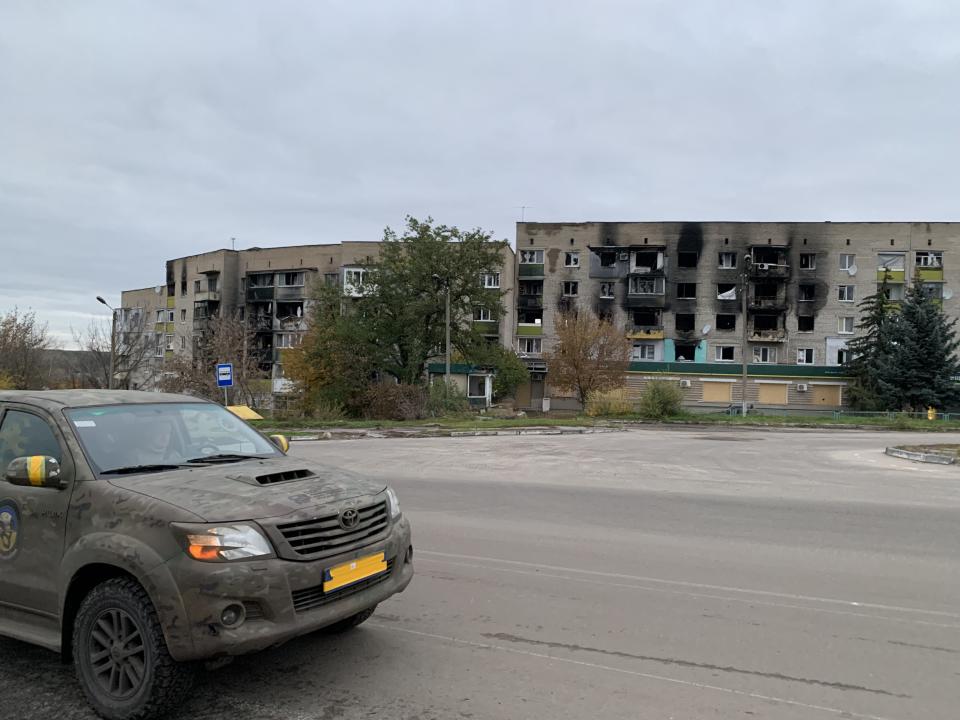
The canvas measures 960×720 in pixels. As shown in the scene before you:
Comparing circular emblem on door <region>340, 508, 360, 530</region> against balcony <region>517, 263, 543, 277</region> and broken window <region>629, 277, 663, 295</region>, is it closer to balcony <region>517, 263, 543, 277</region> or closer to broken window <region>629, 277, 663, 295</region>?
balcony <region>517, 263, 543, 277</region>

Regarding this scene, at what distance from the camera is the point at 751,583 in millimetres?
5898

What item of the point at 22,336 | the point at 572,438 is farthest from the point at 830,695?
the point at 22,336

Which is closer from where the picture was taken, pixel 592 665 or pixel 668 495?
pixel 592 665

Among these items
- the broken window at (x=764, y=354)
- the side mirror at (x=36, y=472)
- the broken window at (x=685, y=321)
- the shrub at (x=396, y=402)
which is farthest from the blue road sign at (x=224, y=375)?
the broken window at (x=764, y=354)

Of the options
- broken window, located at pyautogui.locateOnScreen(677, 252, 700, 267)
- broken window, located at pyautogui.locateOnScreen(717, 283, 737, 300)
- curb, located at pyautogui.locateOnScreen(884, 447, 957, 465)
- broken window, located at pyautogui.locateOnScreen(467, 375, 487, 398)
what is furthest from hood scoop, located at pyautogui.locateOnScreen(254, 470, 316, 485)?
→ broken window, located at pyautogui.locateOnScreen(677, 252, 700, 267)

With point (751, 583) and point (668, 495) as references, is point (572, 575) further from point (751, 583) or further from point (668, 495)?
point (668, 495)

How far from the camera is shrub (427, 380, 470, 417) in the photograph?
31498 millimetres

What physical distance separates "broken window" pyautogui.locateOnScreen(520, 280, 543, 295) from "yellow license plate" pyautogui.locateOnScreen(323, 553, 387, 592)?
186 ft

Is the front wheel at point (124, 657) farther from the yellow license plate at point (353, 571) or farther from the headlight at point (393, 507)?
the headlight at point (393, 507)

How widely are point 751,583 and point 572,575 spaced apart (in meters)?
1.59

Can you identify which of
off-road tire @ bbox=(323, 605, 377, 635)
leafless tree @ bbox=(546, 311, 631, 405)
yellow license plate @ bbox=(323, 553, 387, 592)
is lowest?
off-road tire @ bbox=(323, 605, 377, 635)

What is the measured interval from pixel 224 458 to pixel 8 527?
124 centimetres

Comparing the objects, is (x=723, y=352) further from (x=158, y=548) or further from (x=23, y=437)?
(x=158, y=548)

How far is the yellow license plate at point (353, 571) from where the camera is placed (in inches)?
141
